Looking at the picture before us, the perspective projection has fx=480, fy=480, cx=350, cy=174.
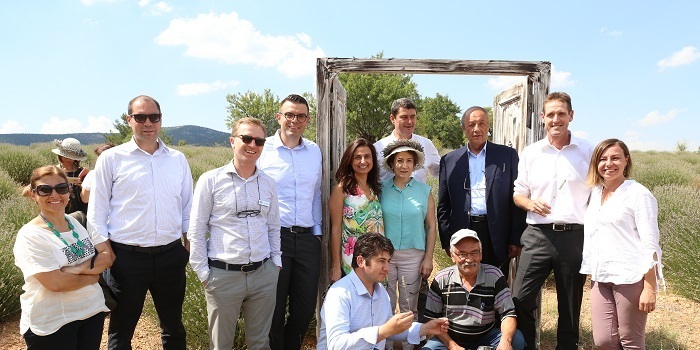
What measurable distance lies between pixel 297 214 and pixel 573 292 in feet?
6.77

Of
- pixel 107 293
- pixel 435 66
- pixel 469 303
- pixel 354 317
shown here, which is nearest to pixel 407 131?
pixel 435 66

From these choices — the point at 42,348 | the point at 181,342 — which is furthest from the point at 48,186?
the point at 181,342

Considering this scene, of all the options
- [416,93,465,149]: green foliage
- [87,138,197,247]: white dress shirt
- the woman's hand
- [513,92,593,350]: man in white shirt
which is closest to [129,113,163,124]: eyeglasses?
[87,138,197,247]: white dress shirt

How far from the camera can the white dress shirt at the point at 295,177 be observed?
343cm

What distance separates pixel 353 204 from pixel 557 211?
1.45 metres

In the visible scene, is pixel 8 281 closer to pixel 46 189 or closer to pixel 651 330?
pixel 46 189

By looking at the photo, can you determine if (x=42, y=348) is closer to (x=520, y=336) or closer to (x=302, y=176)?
(x=302, y=176)

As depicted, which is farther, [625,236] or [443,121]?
[443,121]

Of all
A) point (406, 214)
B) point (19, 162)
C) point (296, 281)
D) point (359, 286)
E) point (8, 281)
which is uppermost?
point (406, 214)

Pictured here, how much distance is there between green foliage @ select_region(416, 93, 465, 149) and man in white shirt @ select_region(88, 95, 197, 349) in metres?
41.4

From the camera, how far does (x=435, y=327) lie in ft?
10.4

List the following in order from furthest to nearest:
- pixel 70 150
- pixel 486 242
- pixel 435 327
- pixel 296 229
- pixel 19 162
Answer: pixel 19 162 → pixel 70 150 → pixel 486 242 → pixel 296 229 → pixel 435 327

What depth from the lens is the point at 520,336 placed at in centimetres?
329

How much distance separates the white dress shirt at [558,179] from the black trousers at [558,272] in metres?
0.11
